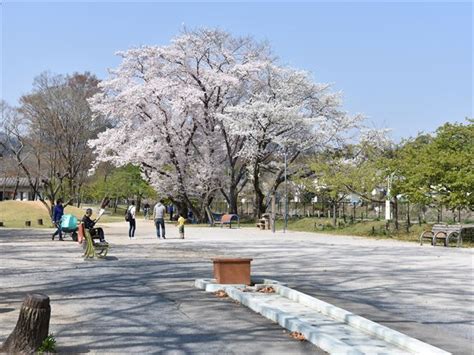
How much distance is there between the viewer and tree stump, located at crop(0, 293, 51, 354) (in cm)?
608

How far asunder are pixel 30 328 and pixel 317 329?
3.12 m

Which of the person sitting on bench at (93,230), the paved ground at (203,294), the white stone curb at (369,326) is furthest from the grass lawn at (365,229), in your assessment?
the white stone curb at (369,326)

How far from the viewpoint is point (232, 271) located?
11.0 m

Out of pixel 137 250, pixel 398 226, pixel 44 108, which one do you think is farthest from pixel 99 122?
pixel 137 250

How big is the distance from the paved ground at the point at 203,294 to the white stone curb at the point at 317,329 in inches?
6.4

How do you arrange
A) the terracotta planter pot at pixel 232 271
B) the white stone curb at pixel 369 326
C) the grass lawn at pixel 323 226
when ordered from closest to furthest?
the white stone curb at pixel 369 326
the terracotta planter pot at pixel 232 271
the grass lawn at pixel 323 226

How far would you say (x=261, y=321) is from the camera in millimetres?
8109

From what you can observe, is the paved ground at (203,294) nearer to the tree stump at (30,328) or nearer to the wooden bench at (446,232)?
the tree stump at (30,328)

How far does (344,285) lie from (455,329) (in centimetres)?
403

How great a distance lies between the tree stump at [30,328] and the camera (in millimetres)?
6082

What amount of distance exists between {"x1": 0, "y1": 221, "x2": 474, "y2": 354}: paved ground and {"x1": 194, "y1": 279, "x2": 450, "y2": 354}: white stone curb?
161 millimetres

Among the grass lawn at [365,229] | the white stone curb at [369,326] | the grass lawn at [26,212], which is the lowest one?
the white stone curb at [369,326]

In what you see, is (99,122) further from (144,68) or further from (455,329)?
(455,329)

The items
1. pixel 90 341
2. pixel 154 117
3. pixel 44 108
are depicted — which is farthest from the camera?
pixel 44 108
